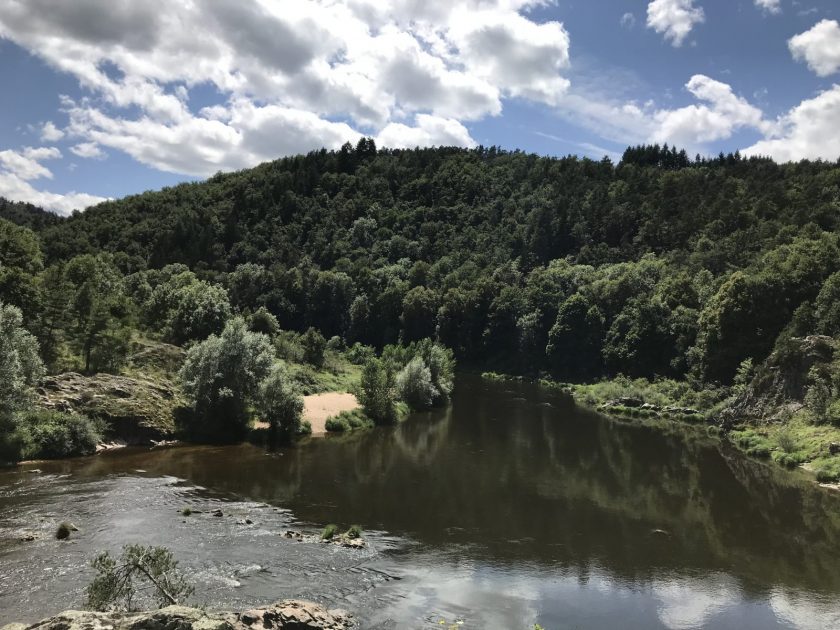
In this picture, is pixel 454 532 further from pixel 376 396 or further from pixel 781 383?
pixel 781 383

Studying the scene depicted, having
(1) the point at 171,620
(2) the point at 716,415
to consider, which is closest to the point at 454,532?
(1) the point at 171,620

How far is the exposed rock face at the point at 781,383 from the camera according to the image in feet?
201

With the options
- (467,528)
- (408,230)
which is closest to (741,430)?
(467,528)

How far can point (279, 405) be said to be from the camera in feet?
166

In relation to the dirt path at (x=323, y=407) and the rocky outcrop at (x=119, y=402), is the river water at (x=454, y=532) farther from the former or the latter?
the dirt path at (x=323, y=407)

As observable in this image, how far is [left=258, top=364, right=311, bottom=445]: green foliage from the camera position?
165 feet

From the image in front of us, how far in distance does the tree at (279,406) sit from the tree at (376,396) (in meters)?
12.2

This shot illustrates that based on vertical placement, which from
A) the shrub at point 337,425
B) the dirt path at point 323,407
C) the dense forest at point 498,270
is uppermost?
the dense forest at point 498,270

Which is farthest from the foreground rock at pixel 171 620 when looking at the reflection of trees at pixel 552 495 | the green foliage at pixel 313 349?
the green foliage at pixel 313 349

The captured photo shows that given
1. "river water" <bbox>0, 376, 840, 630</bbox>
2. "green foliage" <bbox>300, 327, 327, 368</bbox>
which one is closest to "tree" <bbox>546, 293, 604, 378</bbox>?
"green foliage" <bbox>300, 327, 327, 368</bbox>

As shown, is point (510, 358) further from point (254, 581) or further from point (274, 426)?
point (254, 581)

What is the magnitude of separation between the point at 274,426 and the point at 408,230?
14181cm

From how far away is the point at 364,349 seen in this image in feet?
380

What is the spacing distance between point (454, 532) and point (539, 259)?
135692 millimetres
